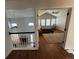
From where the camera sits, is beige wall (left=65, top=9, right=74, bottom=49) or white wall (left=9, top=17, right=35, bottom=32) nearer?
beige wall (left=65, top=9, right=74, bottom=49)

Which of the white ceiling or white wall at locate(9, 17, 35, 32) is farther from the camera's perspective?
white wall at locate(9, 17, 35, 32)

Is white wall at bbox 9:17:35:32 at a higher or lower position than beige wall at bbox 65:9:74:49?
higher

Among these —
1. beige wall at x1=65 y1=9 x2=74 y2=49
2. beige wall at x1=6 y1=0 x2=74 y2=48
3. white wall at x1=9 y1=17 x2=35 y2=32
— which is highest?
beige wall at x1=6 y1=0 x2=74 y2=48

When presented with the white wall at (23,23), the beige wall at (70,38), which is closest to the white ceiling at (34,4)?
the white wall at (23,23)

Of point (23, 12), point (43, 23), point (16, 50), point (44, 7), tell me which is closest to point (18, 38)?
point (16, 50)

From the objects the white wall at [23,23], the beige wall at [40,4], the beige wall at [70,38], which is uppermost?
the beige wall at [40,4]

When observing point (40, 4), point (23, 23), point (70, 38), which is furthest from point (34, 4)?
point (70, 38)

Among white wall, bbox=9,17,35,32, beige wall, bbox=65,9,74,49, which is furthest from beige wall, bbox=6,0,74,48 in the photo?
white wall, bbox=9,17,35,32

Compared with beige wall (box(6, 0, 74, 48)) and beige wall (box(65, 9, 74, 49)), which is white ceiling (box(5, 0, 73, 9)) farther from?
beige wall (box(65, 9, 74, 49))

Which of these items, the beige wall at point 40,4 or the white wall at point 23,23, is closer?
the beige wall at point 40,4

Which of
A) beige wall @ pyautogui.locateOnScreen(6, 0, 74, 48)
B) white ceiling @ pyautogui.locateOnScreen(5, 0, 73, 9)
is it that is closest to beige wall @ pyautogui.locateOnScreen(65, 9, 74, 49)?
beige wall @ pyautogui.locateOnScreen(6, 0, 74, 48)

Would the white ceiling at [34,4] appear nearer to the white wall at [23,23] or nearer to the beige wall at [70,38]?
the white wall at [23,23]
